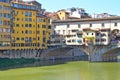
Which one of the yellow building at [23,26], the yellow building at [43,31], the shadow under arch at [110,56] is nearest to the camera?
the yellow building at [23,26]

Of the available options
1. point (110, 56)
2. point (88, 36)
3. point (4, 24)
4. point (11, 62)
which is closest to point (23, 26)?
point (4, 24)

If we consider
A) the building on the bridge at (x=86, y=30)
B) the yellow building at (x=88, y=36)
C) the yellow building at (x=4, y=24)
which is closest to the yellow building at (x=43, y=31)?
the building on the bridge at (x=86, y=30)

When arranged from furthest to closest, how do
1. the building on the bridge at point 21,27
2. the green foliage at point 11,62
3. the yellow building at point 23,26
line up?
the yellow building at point 23,26, the building on the bridge at point 21,27, the green foliage at point 11,62

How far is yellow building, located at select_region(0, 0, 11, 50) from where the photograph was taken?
186ft

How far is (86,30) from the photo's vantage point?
205 feet

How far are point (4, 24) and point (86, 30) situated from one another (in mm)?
16599

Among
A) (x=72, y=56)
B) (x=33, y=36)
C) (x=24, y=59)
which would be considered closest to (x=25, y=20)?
(x=33, y=36)

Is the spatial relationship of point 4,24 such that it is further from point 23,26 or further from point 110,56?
point 110,56

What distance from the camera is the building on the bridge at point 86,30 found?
61.2 m

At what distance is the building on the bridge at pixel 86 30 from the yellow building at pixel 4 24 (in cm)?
1241

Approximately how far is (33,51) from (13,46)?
526 cm

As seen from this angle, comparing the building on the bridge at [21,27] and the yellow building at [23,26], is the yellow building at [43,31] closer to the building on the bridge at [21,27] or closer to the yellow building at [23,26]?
the building on the bridge at [21,27]

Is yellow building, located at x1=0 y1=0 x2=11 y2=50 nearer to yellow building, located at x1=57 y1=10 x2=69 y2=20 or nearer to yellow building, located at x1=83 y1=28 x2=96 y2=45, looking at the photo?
yellow building, located at x1=83 y1=28 x2=96 y2=45

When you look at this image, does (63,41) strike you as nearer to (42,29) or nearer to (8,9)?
(42,29)
